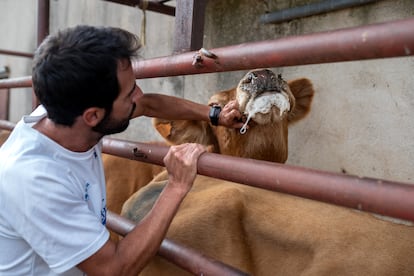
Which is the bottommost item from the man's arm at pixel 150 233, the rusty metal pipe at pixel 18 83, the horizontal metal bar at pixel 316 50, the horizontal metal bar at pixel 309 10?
the man's arm at pixel 150 233

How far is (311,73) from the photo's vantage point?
147 inches

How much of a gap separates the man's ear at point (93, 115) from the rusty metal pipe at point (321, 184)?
343 mm

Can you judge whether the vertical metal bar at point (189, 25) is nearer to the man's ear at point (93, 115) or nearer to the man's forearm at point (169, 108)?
the man's forearm at point (169, 108)

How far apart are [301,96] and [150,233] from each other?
83.7 inches

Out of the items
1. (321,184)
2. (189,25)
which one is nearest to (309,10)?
(189,25)

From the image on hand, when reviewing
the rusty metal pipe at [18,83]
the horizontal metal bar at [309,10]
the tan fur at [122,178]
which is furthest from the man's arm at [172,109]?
the tan fur at [122,178]

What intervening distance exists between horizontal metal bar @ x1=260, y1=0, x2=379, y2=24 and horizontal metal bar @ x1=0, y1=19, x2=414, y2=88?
2.06 meters

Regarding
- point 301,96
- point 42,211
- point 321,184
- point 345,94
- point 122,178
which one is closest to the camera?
point 321,184

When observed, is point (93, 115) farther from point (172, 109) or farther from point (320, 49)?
point (320, 49)

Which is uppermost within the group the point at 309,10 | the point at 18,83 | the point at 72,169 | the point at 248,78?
the point at 309,10

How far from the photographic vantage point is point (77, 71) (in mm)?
1406

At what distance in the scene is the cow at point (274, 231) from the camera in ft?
5.70

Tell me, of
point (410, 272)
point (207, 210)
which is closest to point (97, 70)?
point (207, 210)

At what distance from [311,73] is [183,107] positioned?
6.34 ft
